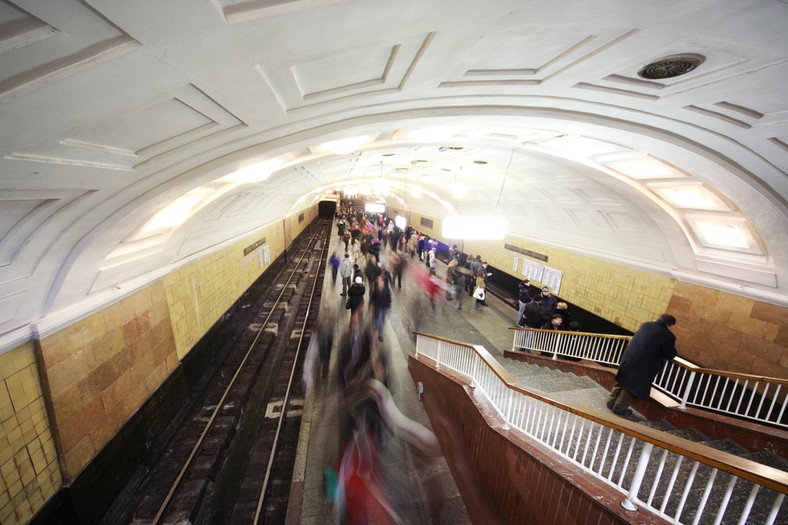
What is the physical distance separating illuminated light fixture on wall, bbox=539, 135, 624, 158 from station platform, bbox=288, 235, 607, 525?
3.93 m

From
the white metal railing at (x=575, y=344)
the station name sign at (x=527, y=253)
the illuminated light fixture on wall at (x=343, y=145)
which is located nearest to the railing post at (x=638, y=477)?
the white metal railing at (x=575, y=344)

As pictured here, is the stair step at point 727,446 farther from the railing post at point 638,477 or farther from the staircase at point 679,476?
the railing post at point 638,477

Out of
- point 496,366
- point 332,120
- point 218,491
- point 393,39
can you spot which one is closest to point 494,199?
point 496,366

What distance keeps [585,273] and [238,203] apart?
9563mm

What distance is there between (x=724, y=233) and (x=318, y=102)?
21.8ft

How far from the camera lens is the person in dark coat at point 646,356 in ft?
12.6

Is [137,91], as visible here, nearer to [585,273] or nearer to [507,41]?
[507,41]

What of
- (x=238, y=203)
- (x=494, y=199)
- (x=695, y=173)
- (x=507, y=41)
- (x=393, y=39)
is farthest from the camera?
(x=494, y=199)

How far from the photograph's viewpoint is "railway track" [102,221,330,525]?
4.23 m

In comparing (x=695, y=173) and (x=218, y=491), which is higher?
(x=695, y=173)

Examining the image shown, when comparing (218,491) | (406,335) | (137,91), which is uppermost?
(137,91)

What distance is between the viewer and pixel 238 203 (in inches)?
263

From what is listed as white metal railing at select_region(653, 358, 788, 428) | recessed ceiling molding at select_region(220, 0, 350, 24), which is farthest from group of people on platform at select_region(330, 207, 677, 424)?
recessed ceiling molding at select_region(220, 0, 350, 24)

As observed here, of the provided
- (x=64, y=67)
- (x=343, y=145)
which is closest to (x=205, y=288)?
(x=343, y=145)
